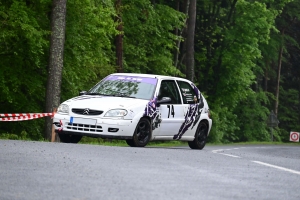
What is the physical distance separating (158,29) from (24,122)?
50.2ft

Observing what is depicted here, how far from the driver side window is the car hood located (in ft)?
3.62

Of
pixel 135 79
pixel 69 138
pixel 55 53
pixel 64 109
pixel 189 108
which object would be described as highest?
pixel 55 53

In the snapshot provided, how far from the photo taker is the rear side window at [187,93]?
2248 centimetres

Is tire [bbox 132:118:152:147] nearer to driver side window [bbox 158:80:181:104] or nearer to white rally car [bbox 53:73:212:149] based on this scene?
white rally car [bbox 53:73:212:149]

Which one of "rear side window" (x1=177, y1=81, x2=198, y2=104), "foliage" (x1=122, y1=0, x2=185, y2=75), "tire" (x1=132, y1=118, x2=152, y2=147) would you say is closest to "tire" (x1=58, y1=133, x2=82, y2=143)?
"tire" (x1=132, y1=118, x2=152, y2=147)

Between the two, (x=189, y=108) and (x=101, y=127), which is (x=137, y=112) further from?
(x=189, y=108)

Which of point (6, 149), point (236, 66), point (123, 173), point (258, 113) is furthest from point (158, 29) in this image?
point (123, 173)

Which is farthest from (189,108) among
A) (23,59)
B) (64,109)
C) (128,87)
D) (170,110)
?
(23,59)

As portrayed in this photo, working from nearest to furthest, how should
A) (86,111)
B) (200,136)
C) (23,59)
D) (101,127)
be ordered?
(101,127) < (86,111) < (200,136) < (23,59)

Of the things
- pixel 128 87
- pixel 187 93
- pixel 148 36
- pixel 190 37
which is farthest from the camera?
pixel 190 37

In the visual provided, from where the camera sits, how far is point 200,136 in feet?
76.4

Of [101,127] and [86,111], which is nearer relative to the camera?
[101,127]

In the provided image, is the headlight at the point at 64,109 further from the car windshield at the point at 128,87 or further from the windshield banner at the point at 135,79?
the windshield banner at the point at 135,79

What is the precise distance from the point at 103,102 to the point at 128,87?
1.46 metres
